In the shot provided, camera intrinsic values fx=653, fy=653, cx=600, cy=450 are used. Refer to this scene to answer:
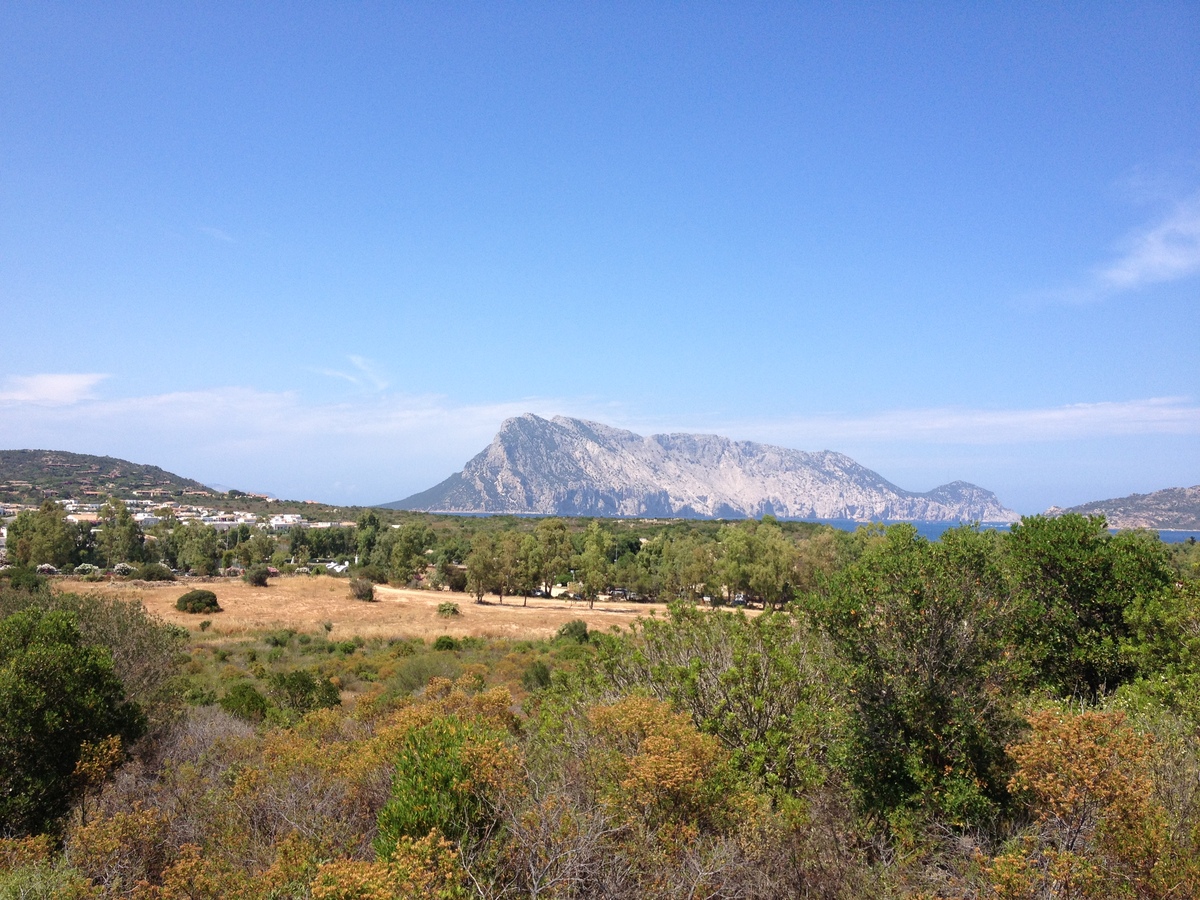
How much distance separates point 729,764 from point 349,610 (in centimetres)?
4675

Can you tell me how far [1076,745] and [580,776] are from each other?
5.19 m

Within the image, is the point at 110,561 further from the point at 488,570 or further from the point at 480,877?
the point at 480,877

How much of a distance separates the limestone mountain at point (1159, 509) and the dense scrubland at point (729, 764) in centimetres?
16153

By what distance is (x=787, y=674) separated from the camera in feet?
30.4

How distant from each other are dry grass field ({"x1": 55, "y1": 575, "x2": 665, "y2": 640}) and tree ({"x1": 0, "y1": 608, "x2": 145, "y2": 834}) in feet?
82.6

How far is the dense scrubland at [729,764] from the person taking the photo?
244 inches

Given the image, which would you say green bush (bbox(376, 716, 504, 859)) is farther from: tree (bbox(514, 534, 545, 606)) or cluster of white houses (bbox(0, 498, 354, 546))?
cluster of white houses (bbox(0, 498, 354, 546))

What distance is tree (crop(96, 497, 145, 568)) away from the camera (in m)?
72.9

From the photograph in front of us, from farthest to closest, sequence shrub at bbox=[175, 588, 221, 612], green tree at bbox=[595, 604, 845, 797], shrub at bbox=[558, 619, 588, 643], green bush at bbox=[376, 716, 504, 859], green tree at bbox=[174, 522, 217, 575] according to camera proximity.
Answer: green tree at bbox=[174, 522, 217, 575] → shrub at bbox=[175, 588, 221, 612] → shrub at bbox=[558, 619, 588, 643] → green tree at bbox=[595, 604, 845, 797] → green bush at bbox=[376, 716, 504, 859]

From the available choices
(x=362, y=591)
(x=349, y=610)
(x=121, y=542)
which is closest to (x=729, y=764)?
(x=349, y=610)

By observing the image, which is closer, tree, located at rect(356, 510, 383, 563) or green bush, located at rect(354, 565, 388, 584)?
green bush, located at rect(354, 565, 388, 584)

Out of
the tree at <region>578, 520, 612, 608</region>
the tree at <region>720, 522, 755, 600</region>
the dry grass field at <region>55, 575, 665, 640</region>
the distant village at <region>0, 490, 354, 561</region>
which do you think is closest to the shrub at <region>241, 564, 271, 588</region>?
the dry grass field at <region>55, 575, 665, 640</region>

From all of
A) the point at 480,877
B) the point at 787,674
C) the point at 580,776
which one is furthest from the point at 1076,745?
the point at 480,877

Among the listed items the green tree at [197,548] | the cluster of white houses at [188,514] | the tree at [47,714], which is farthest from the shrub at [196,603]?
the cluster of white houses at [188,514]
